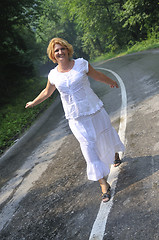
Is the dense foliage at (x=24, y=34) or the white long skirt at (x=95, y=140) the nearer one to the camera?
the white long skirt at (x=95, y=140)

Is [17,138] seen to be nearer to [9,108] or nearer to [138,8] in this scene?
[9,108]

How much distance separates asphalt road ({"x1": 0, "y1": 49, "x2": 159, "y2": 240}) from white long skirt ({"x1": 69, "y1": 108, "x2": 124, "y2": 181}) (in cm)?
36

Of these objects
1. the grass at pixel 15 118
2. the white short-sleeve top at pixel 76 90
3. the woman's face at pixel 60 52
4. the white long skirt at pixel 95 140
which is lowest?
the grass at pixel 15 118

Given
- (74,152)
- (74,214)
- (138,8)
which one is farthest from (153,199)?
(138,8)

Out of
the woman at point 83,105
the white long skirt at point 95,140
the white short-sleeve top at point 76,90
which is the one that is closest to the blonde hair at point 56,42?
the woman at point 83,105

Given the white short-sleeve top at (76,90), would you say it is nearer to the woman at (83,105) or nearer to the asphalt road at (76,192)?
the woman at (83,105)

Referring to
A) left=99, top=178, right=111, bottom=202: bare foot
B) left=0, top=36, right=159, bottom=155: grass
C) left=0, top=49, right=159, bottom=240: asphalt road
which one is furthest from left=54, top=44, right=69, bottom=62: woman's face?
left=0, top=36, right=159, bottom=155: grass

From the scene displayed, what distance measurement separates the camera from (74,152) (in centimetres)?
638

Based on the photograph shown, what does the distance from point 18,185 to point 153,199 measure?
10.2 ft

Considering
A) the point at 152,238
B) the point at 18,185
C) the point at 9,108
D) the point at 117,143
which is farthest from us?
the point at 9,108

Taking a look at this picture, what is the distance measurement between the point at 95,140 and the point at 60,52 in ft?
4.28

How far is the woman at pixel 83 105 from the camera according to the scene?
3906 mm

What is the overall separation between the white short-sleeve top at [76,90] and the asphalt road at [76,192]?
121 centimetres

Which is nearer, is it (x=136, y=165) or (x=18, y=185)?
(x=136, y=165)
